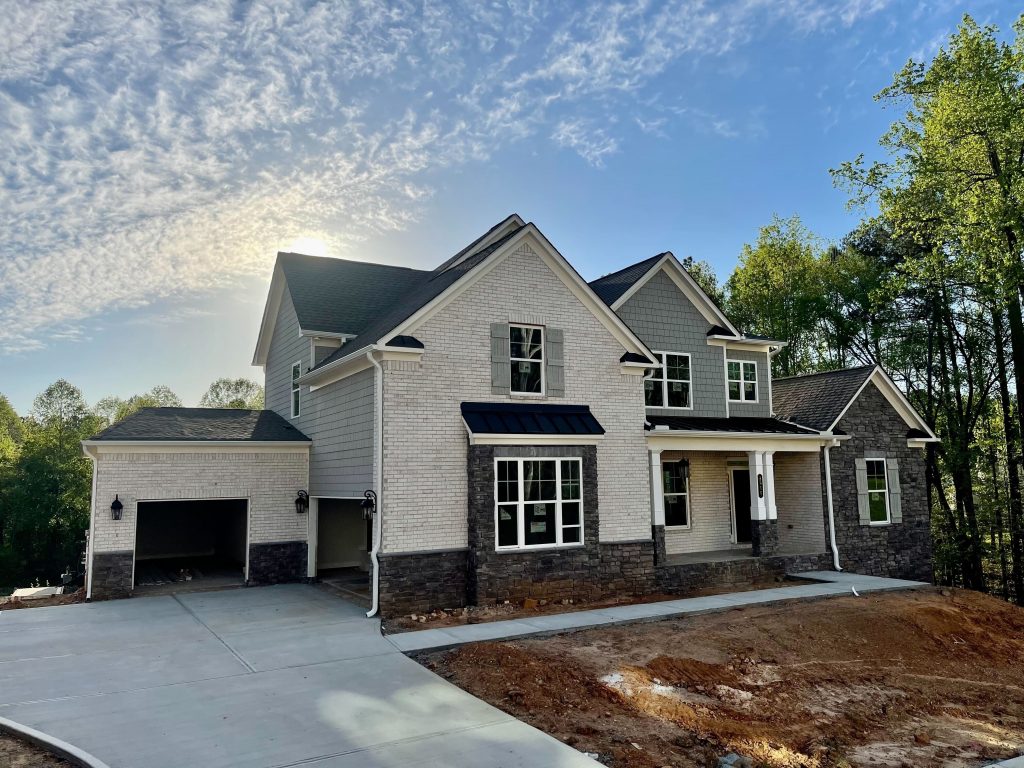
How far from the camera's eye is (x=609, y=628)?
36.2ft

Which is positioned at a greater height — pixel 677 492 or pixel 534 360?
pixel 534 360

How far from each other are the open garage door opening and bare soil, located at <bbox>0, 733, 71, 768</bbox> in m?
11.6

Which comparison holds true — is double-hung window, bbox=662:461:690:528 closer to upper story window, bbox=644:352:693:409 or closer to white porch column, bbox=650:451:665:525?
upper story window, bbox=644:352:693:409

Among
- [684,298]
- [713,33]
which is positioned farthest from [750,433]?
[713,33]

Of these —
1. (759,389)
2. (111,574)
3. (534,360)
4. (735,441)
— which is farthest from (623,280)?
(111,574)

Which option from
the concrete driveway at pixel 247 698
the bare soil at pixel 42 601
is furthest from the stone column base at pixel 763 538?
the bare soil at pixel 42 601

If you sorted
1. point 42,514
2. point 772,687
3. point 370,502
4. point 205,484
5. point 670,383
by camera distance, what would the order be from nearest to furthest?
point 772,687 → point 370,502 → point 205,484 → point 670,383 → point 42,514

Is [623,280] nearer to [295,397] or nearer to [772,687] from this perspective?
[295,397]

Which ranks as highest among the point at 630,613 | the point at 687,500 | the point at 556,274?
the point at 556,274

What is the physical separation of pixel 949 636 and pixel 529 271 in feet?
34.0

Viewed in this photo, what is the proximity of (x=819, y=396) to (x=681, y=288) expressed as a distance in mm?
5249

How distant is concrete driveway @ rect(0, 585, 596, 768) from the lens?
593cm

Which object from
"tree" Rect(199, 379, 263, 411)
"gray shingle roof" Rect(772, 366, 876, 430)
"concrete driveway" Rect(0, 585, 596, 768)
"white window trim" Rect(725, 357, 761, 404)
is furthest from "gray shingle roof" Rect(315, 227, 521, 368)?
"tree" Rect(199, 379, 263, 411)

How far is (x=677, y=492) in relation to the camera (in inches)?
704
